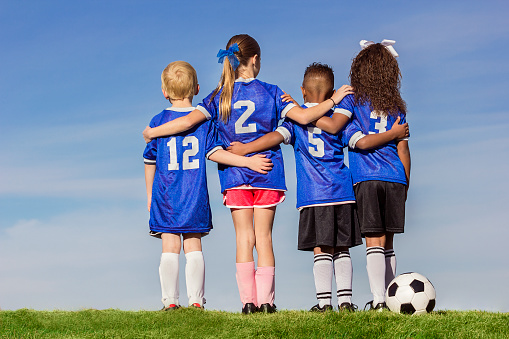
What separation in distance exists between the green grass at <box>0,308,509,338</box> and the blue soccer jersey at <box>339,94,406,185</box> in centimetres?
172

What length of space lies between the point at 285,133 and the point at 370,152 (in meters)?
1.12

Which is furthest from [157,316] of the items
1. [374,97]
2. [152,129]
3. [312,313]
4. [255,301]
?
[374,97]

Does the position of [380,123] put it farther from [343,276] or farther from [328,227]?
[343,276]

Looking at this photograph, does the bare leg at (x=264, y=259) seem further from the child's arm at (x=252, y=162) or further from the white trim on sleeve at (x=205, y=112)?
the white trim on sleeve at (x=205, y=112)

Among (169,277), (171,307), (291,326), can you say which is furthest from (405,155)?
(171,307)

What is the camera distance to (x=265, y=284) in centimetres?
711

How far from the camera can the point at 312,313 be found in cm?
709

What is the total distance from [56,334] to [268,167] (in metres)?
3.51

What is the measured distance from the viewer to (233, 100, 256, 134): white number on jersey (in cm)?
730

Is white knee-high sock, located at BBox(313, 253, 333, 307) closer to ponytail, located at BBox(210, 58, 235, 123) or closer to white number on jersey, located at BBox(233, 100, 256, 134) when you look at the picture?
white number on jersey, located at BBox(233, 100, 256, 134)

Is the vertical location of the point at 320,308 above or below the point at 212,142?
below

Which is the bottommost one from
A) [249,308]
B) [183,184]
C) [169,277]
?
[249,308]

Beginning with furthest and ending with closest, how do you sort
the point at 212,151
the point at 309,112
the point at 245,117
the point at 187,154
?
the point at 187,154 → the point at 212,151 → the point at 245,117 → the point at 309,112

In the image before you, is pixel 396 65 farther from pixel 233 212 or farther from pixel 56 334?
pixel 56 334
